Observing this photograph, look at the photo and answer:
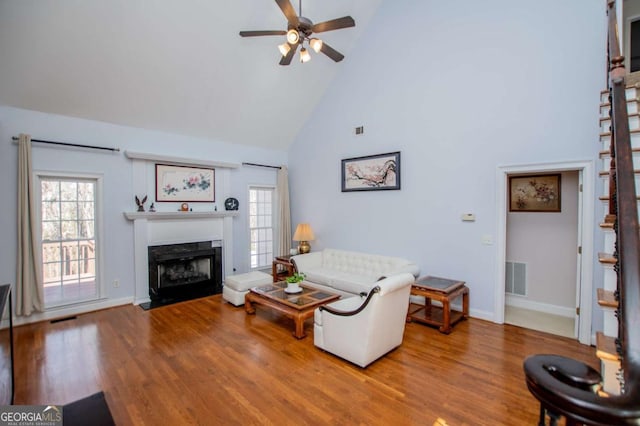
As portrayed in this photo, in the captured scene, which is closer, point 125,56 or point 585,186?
point 585,186

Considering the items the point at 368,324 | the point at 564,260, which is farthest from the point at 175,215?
the point at 564,260

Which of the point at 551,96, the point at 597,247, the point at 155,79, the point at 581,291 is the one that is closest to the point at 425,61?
the point at 551,96

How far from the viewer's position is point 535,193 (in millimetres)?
4492

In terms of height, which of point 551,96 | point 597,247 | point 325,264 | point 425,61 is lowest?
point 325,264

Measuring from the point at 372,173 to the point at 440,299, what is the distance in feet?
8.27

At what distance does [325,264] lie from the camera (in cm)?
602

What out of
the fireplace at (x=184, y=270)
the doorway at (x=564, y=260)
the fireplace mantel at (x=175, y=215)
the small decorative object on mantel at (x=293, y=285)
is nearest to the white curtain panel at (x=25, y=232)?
the fireplace mantel at (x=175, y=215)

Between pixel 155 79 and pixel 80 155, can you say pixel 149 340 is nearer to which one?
pixel 80 155

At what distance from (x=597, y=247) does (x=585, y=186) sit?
2.34 ft

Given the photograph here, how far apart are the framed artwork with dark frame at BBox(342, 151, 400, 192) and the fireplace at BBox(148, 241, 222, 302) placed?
299 cm

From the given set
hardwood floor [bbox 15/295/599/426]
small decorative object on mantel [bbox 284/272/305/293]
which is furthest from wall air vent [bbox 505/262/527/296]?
small decorative object on mantel [bbox 284/272/305/293]

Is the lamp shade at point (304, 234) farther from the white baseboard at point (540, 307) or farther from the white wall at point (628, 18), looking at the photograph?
the white wall at point (628, 18)

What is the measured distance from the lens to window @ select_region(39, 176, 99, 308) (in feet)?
14.5

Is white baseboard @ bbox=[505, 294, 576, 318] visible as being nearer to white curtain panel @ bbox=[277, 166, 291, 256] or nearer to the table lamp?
Result: the table lamp
